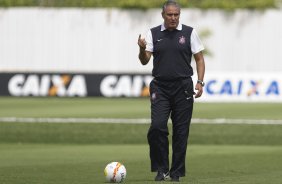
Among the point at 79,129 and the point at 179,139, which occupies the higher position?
the point at 179,139

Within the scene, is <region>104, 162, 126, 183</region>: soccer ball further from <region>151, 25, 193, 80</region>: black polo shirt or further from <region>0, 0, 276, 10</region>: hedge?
<region>0, 0, 276, 10</region>: hedge

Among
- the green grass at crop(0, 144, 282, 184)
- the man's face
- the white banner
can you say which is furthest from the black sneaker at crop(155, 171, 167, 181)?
the white banner

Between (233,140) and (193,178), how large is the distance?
27.8ft

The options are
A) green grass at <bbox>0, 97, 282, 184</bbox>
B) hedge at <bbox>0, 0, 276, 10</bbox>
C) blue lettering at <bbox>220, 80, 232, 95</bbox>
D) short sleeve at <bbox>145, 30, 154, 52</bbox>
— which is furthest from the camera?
hedge at <bbox>0, 0, 276, 10</bbox>

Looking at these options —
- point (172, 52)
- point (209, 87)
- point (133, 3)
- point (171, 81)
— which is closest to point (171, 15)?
point (172, 52)

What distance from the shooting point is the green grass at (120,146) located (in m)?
12.1

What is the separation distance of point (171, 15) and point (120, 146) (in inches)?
314

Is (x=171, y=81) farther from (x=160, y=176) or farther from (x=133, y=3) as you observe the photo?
(x=133, y=3)

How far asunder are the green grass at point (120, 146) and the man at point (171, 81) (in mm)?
374

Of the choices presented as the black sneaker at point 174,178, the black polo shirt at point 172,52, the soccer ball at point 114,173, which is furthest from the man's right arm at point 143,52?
the black sneaker at point 174,178

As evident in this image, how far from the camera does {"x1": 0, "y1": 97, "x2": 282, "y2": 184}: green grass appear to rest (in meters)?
12.1

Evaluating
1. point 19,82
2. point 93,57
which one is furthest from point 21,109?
point 93,57

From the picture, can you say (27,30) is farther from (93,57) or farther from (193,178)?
(193,178)

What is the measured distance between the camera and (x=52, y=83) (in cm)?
3322
